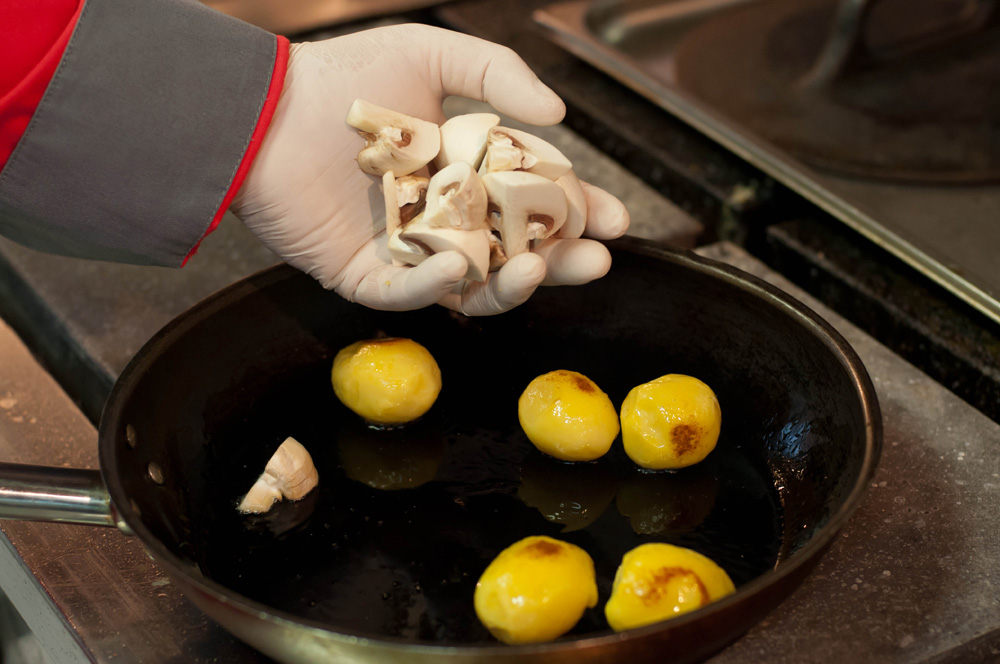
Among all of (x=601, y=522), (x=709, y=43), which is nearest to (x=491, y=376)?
(x=601, y=522)

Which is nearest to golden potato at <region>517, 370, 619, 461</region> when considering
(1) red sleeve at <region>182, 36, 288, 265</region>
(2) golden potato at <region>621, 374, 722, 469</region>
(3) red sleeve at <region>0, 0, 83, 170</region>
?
(2) golden potato at <region>621, 374, 722, 469</region>

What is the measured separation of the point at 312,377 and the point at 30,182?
0.38m

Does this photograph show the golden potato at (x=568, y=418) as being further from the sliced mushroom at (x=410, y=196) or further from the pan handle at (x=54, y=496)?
the pan handle at (x=54, y=496)

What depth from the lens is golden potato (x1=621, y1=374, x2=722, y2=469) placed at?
0.90 meters

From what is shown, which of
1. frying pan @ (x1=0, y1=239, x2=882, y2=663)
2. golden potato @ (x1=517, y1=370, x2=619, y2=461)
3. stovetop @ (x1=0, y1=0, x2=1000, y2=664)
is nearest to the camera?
frying pan @ (x1=0, y1=239, x2=882, y2=663)

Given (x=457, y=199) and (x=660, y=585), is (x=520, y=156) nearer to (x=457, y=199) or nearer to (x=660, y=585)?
(x=457, y=199)

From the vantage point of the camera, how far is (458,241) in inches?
33.7

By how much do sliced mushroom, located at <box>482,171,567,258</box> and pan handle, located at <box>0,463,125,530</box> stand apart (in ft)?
1.47

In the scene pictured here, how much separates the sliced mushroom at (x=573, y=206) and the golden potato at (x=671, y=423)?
0.19m

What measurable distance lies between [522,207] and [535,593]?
368mm

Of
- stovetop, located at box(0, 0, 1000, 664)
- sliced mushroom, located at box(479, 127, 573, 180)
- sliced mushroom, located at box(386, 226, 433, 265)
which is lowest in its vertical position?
stovetop, located at box(0, 0, 1000, 664)

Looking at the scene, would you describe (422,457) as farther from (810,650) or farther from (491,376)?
(810,650)

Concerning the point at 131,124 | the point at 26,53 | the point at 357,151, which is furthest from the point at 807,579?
the point at 26,53

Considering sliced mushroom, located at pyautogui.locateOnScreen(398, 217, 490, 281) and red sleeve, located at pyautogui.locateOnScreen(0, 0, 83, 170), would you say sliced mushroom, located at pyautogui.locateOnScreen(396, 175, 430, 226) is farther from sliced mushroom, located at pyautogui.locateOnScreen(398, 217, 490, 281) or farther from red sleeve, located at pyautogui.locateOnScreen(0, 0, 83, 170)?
red sleeve, located at pyautogui.locateOnScreen(0, 0, 83, 170)
